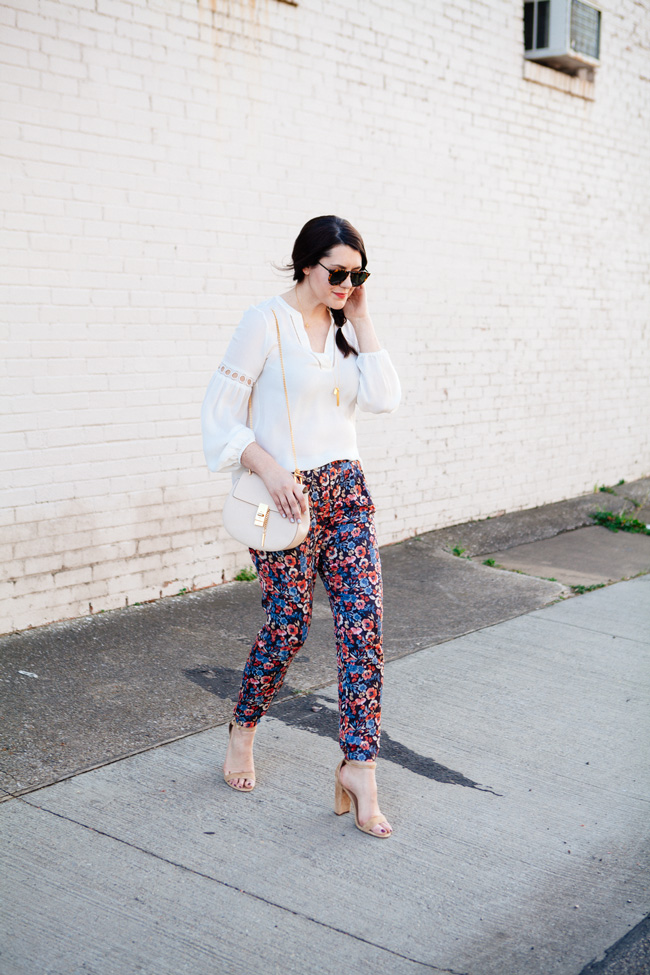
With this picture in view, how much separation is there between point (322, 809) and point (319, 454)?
1185 mm

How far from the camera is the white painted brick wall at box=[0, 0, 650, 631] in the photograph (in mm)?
4887

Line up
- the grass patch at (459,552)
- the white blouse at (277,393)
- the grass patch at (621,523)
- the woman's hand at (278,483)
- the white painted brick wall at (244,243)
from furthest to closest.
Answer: the grass patch at (621,523)
the grass patch at (459,552)
the white painted brick wall at (244,243)
the white blouse at (277,393)
the woman's hand at (278,483)

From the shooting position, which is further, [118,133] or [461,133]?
[461,133]

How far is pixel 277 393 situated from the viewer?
10.4 ft

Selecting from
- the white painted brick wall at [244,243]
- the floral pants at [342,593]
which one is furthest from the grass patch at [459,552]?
the floral pants at [342,593]

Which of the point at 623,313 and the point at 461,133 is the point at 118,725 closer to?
the point at 461,133

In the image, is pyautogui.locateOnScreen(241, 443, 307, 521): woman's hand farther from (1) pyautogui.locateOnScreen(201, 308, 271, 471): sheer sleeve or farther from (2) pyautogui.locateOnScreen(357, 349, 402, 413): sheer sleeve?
(2) pyautogui.locateOnScreen(357, 349, 402, 413): sheer sleeve

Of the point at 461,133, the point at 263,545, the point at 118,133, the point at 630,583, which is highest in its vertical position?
the point at 461,133

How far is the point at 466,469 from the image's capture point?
775 centimetres

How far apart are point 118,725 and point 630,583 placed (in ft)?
12.5

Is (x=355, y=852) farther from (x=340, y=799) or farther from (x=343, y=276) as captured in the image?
(x=343, y=276)

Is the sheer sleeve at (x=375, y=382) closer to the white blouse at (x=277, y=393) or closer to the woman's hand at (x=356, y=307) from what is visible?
A: the white blouse at (x=277, y=393)

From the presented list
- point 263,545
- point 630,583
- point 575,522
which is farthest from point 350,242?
point 575,522

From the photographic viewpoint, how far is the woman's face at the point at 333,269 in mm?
3119
